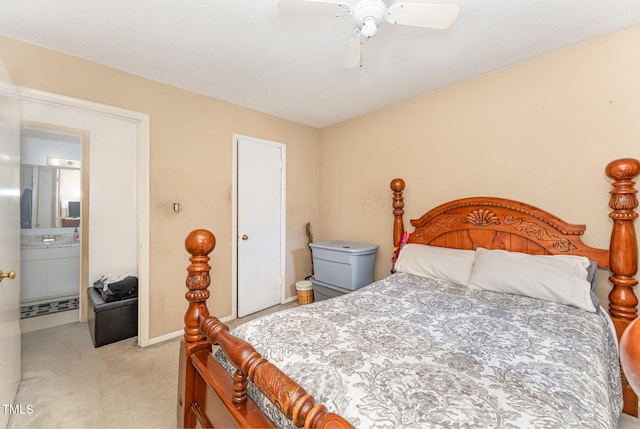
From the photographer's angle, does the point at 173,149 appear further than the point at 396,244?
No

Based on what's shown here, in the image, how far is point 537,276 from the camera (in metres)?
1.78

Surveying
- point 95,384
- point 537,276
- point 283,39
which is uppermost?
point 283,39

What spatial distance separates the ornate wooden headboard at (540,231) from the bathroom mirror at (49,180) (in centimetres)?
410

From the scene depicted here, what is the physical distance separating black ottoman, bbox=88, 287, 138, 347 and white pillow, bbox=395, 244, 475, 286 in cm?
255

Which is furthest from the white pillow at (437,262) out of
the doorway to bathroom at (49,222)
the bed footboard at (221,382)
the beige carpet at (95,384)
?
the doorway to bathroom at (49,222)

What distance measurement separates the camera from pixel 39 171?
3518 millimetres

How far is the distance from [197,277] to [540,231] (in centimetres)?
236

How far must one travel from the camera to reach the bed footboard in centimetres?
75

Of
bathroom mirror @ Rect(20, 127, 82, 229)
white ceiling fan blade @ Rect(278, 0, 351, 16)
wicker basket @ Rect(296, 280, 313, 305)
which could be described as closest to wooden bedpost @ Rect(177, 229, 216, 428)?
white ceiling fan blade @ Rect(278, 0, 351, 16)

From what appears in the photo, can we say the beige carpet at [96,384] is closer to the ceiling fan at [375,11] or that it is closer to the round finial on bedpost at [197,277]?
the round finial on bedpost at [197,277]

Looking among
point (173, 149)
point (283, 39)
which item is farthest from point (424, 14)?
point (173, 149)

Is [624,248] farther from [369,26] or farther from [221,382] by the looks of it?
[221,382]

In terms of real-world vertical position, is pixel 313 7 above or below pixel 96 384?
above

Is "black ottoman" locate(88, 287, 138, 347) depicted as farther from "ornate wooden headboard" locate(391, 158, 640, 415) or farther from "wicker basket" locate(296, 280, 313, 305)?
"ornate wooden headboard" locate(391, 158, 640, 415)
